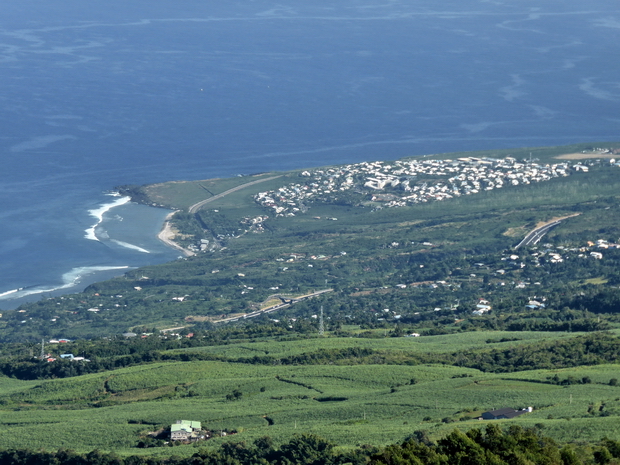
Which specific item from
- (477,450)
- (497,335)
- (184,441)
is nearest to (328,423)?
(184,441)

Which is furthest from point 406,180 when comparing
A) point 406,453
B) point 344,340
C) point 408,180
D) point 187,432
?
point 406,453

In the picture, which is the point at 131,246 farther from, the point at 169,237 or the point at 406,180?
the point at 406,180

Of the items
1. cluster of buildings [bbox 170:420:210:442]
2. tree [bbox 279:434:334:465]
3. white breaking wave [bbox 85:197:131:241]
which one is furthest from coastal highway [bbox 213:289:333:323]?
tree [bbox 279:434:334:465]

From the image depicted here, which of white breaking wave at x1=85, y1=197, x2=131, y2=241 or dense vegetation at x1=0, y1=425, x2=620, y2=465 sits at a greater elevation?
dense vegetation at x1=0, y1=425, x2=620, y2=465

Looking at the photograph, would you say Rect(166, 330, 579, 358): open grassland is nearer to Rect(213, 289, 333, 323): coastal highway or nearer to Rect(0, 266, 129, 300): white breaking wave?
Rect(213, 289, 333, 323): coastal highway

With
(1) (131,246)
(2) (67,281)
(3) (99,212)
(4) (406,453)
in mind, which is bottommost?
(2) (67,281)

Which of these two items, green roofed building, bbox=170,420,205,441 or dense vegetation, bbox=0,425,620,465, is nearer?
dense vegetation, bbox=0,425,620,465
